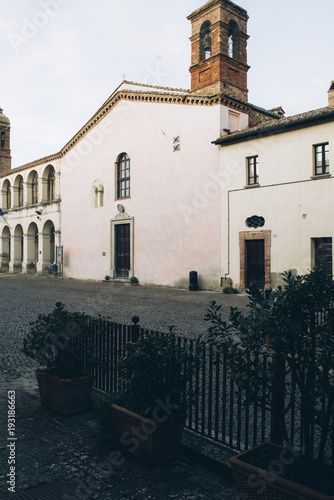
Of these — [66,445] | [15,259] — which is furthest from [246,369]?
[15,259]

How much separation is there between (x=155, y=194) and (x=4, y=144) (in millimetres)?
24105

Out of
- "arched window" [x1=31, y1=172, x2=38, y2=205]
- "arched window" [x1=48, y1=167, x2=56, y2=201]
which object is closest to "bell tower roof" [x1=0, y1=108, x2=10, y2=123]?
"arched window" [x1=31, y1=172, x2=38, y2=205]

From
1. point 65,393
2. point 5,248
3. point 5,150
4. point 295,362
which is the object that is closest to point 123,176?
point 5,248

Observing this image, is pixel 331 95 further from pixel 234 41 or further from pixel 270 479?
pixel 270 479

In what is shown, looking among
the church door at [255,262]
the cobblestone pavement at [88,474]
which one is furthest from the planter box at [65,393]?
the church door at [255,262]

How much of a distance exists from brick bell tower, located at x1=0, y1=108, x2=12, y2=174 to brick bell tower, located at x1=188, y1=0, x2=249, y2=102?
24.6m

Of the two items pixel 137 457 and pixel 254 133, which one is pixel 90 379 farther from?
pixel 254 133

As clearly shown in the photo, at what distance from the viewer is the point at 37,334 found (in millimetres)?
5051

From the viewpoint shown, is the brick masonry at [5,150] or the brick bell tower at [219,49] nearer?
the brick bell tower at [219,49]

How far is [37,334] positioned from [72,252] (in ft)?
81.1

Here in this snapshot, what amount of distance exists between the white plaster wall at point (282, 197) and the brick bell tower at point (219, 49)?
4.03 m

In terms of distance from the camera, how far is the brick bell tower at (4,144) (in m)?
39.4

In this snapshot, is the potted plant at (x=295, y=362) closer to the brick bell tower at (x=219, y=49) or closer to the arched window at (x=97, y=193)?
the brick bell tower at (x=219, y=49)

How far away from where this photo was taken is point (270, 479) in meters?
2.61
